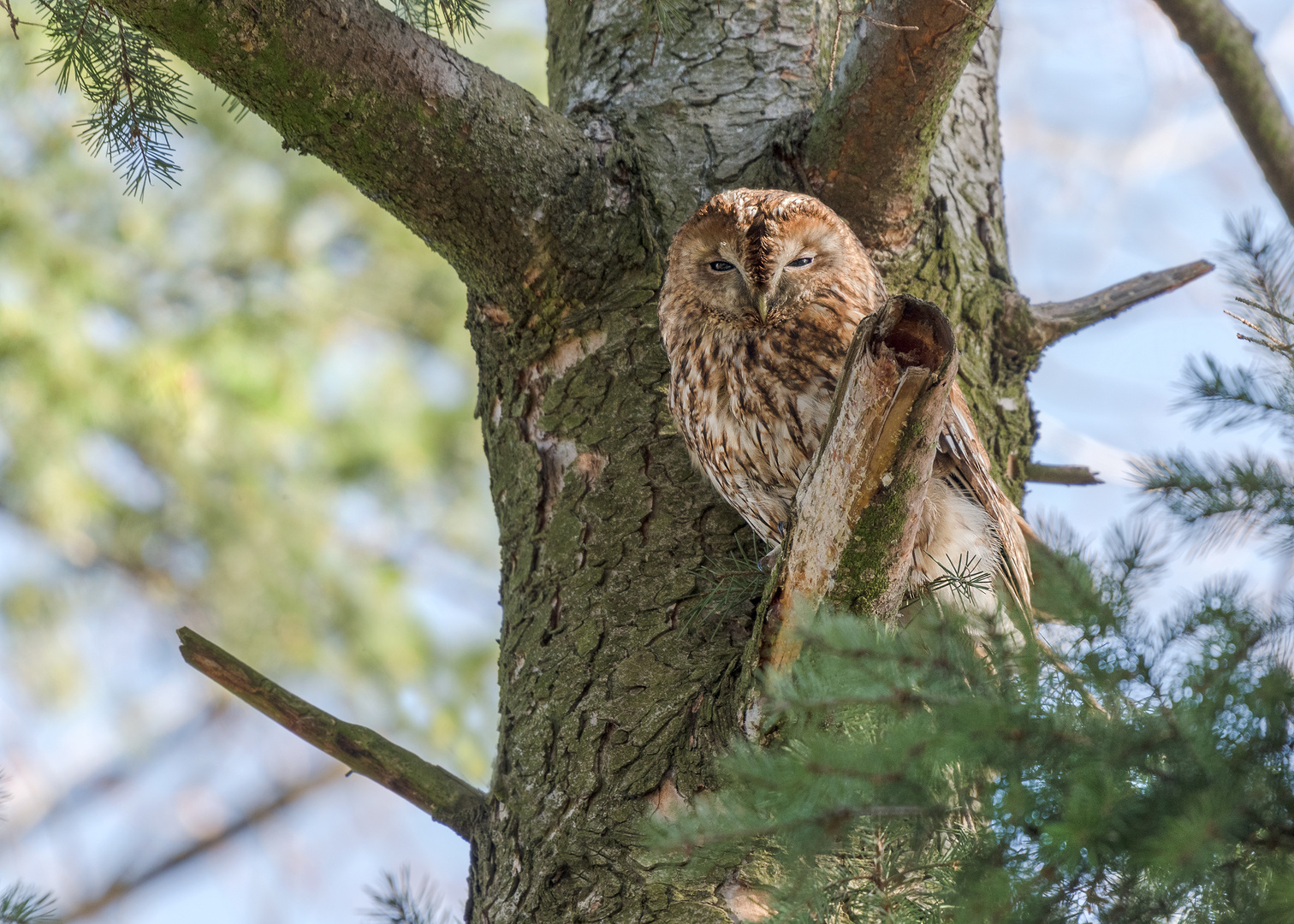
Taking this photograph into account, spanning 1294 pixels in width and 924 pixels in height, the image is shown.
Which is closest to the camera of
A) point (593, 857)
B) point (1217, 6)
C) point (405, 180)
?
point (593, 857)

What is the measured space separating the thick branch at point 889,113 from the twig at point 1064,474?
0.71 meters

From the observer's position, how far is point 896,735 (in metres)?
1.00

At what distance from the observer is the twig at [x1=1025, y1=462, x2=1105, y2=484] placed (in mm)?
2727

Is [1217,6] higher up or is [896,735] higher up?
[1217,6]

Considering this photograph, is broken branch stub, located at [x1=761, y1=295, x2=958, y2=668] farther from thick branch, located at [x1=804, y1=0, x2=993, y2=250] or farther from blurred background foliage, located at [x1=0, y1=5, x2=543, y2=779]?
blurred background foliage, located at [x1=0, y1=5, x2=543, y2=779]

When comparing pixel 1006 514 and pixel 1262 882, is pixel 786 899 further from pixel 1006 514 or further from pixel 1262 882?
pixel 1006 514

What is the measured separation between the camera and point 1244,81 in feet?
8.63

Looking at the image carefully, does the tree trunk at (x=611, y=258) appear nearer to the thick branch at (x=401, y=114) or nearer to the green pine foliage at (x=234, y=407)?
the thick branch at (x=401, y=114)

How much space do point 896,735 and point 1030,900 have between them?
18cm

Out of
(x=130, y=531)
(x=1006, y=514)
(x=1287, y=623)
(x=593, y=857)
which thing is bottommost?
(x=1287, y=623)

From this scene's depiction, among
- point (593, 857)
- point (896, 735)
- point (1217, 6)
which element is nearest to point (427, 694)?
point (593, 857)

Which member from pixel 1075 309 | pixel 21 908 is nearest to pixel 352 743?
pixel 21 908

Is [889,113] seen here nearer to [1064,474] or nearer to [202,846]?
[1064,474]

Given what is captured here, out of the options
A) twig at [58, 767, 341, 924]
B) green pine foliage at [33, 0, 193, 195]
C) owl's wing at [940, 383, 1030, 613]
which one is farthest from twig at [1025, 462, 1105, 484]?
twig at [58, 767, 341, 924]
